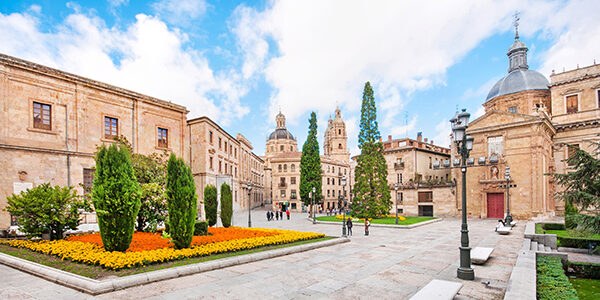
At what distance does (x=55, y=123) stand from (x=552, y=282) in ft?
97.0

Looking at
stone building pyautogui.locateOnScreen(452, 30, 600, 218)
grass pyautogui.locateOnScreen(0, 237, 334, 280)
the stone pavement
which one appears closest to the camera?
the stone pavement

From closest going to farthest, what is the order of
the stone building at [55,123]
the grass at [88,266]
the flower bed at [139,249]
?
the grass at [88,266] → the flower bed at [139,249] → the stone building at [55,123]

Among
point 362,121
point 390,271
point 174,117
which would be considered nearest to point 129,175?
point 390,271

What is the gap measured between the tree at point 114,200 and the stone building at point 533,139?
35286 millimetres

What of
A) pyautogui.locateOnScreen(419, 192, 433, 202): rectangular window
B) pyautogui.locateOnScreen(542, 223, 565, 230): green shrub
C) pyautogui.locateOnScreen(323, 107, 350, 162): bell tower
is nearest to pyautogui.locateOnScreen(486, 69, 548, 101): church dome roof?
pyautogui.locateOnScreen(419, 192, 433, 202): rectangular window

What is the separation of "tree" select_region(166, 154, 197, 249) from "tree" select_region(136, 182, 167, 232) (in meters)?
3.88

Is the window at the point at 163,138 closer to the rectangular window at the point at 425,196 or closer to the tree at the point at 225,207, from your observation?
the tree at the point at 225,207

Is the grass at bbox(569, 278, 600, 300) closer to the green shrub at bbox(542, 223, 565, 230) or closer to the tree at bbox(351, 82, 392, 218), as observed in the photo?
the green shrub at bbox(542, 223, 565, 230)

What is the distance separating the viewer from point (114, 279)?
852 cm

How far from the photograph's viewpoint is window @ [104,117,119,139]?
26.0 meters

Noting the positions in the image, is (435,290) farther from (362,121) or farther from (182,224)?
(362,121)

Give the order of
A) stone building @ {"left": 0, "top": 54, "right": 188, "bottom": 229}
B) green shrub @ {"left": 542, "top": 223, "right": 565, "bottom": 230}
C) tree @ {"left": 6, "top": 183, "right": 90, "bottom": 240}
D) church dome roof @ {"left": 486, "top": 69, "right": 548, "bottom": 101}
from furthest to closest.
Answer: church dome roof @ {"left": 486, "top": 69, "right": 548, "bottom": 101} → green shrub @ {"left": 542, "top": 223, "right": 565, "bottom": 230} → stone building @ {"left": 0, "top": 54, "right": 188, "bottom": 229} → tree @ {"left": 6, "top": 183, "right": 90, "bottom": 240}

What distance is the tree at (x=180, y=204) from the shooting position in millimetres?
→ 12156

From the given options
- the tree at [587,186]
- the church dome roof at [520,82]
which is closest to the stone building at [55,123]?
the tree at [587,186]
